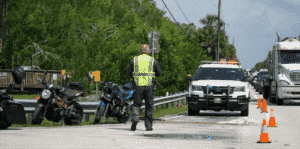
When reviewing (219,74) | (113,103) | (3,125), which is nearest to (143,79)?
(113,103)

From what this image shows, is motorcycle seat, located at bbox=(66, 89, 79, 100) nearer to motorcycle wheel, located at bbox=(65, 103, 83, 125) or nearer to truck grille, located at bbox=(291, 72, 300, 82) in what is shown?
motorcycle wheel, located at bbox=(65, 103, 83, 125)

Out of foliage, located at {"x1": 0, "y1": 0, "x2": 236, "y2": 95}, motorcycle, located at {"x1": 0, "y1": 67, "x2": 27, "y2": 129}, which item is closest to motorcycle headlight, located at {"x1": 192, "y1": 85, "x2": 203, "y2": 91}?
foliage, located at {"x1": 0, "y1": 0, "x2": 236, "y2": 95}

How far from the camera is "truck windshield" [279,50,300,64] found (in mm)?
26156

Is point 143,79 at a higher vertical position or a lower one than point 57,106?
higher

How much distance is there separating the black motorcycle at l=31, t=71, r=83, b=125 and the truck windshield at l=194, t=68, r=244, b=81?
22.3ft

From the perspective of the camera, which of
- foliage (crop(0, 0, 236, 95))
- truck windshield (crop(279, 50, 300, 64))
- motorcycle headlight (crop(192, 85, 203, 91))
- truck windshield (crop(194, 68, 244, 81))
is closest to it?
motorcycle headlight (crop(192, 85, 203, 91))

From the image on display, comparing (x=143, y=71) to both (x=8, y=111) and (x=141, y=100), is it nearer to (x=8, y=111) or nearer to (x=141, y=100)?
(x=141, y=100)

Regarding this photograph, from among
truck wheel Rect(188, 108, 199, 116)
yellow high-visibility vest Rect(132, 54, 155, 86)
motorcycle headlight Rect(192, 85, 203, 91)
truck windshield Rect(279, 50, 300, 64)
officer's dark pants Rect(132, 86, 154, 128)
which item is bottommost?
truck wheel Rect(188, 108, 199, 116)

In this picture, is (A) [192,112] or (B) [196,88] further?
(A) [192,112]

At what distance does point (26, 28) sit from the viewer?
113 ft

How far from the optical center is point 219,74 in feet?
61.4

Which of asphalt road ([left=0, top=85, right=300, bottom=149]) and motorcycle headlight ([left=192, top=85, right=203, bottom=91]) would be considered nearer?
asphalt road ([left=0, top=85, right=300, bottom=149])

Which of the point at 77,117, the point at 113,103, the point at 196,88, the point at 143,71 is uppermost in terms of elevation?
the point at 143,71

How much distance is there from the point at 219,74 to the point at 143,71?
765 cm
